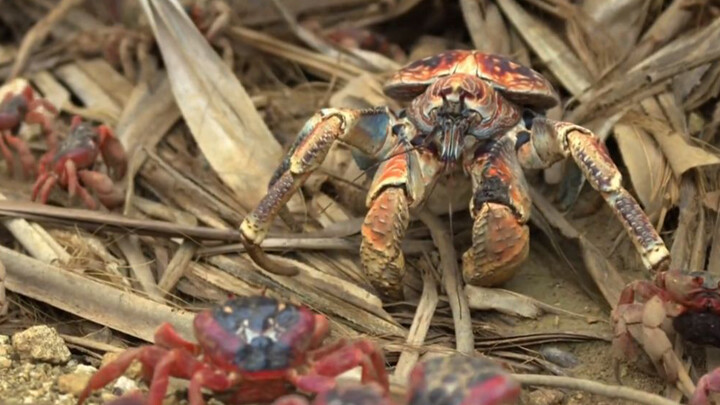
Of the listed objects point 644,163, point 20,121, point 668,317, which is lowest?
point 668,317

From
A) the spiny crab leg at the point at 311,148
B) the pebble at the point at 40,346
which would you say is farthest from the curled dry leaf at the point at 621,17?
the pebble at the point at 40,346

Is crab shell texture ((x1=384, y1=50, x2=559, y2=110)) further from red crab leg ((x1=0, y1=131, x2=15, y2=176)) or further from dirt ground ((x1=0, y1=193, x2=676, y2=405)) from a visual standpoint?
red crab leg ((x1=0, y1=131, x2=15, y2=176))

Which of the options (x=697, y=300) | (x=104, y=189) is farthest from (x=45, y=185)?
(x=697, y=300)

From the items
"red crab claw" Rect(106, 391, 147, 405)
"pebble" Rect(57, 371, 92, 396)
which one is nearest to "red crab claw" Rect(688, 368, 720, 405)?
"red crab claw" Rect(106, 391, 147, 405)

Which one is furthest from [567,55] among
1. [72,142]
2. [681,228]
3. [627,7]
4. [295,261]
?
[72,142]

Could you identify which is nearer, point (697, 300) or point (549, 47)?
point (697, 300)

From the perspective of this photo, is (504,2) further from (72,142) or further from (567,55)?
(72,142)

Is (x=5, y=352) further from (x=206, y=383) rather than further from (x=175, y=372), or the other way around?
(x=206, y=383)
